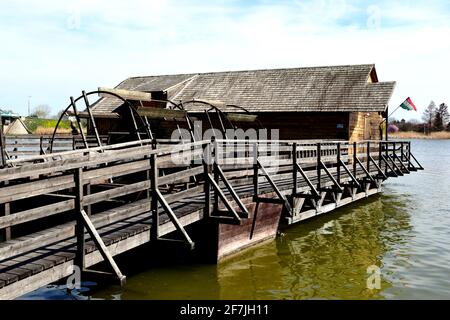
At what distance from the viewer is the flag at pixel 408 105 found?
2609cm

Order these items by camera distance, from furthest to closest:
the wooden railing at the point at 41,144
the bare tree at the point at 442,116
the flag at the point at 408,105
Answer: the bare tree at the point at 442,116, the flag at the point at 408,105, the wooden railing at the point at 41,144

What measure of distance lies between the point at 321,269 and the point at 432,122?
127 m

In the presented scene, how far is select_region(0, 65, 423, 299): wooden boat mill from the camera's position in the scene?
6051 millimetres

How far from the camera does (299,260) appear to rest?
402 inches

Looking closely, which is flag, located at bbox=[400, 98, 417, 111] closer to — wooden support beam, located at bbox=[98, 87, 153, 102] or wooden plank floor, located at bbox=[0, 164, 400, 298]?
wooden support beam, located at bbox=[98, 87, 153, 102]

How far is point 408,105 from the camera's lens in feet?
86.3

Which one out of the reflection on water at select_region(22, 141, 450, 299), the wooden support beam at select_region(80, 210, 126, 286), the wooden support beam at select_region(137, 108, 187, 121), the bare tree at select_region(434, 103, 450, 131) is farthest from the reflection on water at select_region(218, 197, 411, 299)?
the bare tree at select_region(434, 103, 450, 131)

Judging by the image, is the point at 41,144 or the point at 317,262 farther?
the point at 41,144

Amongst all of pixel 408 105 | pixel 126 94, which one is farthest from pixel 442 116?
pixel 126 94

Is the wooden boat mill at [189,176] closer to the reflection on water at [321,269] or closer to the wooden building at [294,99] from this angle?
the wooden building at [294,99]

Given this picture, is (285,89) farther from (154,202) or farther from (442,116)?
(442,116)

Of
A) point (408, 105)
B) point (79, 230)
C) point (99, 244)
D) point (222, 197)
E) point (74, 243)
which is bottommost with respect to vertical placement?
point (74, 243)

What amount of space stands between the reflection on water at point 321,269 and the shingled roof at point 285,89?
810cm

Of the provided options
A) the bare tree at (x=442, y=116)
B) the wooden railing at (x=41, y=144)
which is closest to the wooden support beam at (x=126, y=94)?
the wooden railing at (x=41, y=144)
